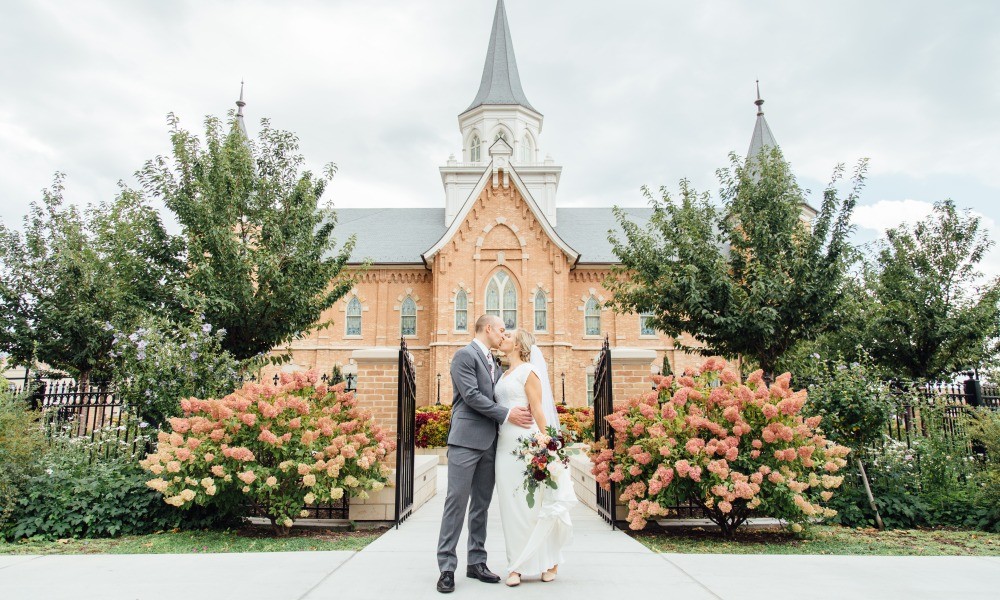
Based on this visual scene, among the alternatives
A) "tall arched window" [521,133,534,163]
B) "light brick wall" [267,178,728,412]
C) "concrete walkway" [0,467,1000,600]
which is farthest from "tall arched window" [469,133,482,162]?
"concrete walkway" [0,467,1000,600]

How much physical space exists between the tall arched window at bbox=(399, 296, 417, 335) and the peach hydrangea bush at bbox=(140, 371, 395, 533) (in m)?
22.7

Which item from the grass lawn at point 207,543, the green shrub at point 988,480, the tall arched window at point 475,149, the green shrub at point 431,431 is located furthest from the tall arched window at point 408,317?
the green shrub at point 988,480

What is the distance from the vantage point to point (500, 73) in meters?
35.5

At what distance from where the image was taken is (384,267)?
96.1 ft

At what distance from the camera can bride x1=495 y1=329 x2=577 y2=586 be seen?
419 cm

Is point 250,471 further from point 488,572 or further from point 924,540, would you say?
point 924,540

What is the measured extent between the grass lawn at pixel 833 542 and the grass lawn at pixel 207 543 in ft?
10.3

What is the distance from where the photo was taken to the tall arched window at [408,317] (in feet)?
95.8

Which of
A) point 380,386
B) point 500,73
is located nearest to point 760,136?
point 500,73

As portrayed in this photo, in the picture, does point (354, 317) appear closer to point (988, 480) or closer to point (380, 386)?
point (380, 386)

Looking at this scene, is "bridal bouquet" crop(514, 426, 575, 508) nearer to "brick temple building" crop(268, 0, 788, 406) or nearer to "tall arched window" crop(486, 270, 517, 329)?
"brick temple building" crop(268, 0, 788, 406)

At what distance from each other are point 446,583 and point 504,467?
0.87m

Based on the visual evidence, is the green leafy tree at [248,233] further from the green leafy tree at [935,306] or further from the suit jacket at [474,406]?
the green leafy tree at [935,306]

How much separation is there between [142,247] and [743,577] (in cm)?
1172
